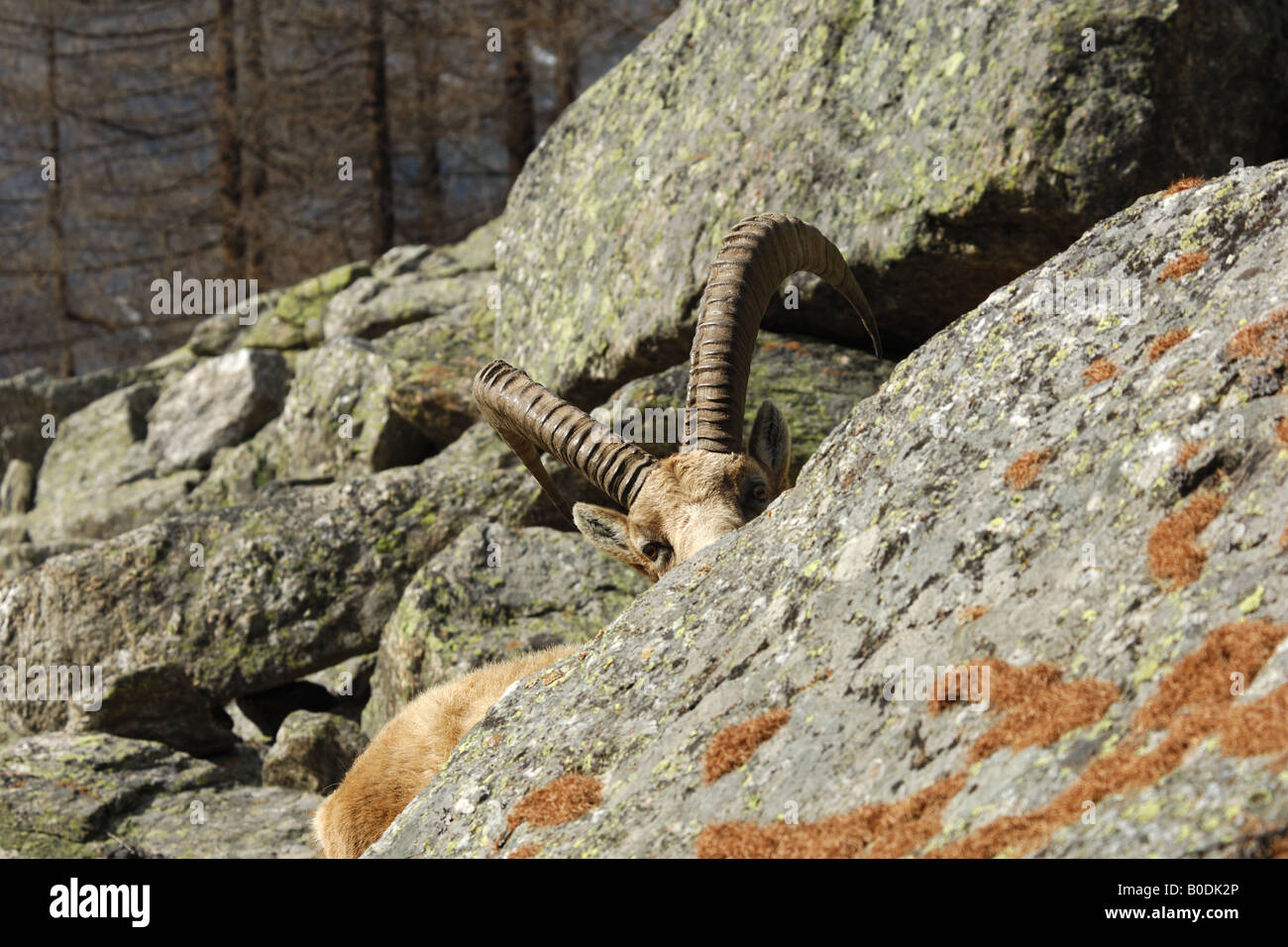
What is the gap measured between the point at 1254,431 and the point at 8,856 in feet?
26.7

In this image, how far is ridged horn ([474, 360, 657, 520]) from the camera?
8.56 m

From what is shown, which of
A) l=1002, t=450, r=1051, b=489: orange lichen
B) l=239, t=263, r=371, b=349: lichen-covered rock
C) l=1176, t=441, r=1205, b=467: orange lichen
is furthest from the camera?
l=239, t=263, r=371, b=349: lichen-covered rock

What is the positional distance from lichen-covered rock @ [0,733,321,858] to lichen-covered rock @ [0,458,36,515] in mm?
11976

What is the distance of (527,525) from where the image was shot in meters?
11.8

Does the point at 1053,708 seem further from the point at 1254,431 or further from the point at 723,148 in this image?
the point at 723,148

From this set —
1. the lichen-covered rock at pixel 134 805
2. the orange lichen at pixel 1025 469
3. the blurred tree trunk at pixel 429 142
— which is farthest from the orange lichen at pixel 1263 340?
the blurred tree trunk at pixel 429 142

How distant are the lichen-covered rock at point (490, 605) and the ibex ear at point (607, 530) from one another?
3.70 feet

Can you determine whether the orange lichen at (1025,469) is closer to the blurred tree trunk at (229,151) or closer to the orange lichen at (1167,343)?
the orange lichen at (1167,343)

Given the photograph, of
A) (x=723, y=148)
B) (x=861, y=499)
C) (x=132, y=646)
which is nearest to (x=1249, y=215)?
(x=861, y=499)

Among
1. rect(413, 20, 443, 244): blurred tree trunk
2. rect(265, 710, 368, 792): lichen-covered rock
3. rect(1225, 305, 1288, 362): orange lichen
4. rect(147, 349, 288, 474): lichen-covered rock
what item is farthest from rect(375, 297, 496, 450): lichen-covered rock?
rect(413, 20, 443, 244): blurred tree trunk

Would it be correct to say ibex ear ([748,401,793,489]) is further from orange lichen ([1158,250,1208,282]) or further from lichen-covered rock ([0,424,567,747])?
orange lichen ([1158,250,1208,282])

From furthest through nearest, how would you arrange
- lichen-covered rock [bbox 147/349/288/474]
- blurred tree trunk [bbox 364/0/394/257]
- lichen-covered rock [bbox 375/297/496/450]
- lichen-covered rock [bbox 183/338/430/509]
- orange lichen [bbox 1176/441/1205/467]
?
blurred tree trunk [bbox 364/0/394/257], lichen-covered rock [bbox 147/349/288/474], lichen-covered rock [bbox 183/338/430/509], lichen-covered rock [bbox 375/297/496/450], orange lichen [bbox 1176/441/1205/467]

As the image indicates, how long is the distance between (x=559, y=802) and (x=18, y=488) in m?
19.6

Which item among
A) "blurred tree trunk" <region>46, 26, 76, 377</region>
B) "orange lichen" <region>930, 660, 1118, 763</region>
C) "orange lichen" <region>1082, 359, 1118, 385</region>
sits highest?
"blurred tree trunk" <region>46, 26, 76, 377</region>
